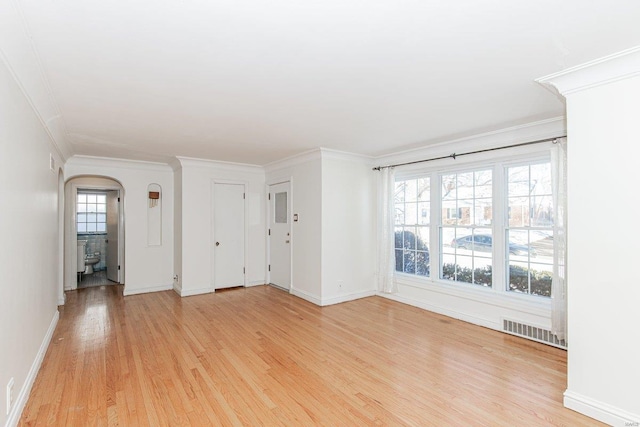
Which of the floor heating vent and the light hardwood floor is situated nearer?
the light hardwood floor

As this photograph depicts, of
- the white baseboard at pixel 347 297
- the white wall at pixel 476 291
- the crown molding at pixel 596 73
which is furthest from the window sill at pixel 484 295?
the crown molding at pixel 596 73

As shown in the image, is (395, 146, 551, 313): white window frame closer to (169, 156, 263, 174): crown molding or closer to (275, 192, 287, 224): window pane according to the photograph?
(275, 192, 287, 224): window pane

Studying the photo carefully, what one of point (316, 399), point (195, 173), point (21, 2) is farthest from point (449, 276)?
point (21, 2)

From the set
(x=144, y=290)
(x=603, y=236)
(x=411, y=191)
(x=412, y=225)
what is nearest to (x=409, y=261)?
(x=412, y=225)

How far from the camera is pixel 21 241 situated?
7.63ft

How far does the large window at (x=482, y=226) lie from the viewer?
143 inches

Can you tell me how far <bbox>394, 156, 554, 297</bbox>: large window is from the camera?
3623 millimetres

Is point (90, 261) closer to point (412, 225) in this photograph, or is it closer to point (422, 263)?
point (412, 225)

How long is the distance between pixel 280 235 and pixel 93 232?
5.00m

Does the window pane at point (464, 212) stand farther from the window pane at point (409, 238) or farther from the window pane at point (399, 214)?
the window pane at point (399, 214)

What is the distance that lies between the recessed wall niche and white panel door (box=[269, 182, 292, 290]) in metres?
2.07

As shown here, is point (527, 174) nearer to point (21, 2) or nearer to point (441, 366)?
point (441, 366)

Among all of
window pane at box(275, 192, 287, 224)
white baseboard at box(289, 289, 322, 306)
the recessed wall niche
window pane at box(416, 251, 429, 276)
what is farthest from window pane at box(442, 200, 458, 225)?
the recessed wall niche

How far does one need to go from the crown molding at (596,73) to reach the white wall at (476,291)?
1142 millimetres
